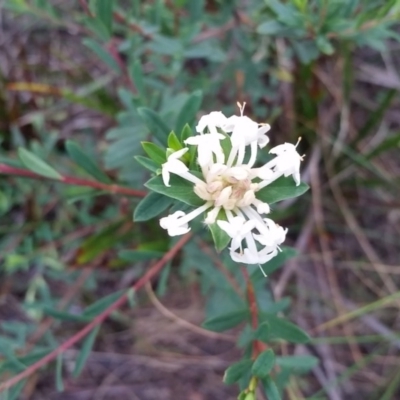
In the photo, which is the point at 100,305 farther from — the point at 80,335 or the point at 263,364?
the point at 263,364

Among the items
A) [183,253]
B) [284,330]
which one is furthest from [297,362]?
[183,253]

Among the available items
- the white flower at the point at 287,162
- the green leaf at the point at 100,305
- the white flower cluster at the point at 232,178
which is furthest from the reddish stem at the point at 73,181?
the white flower at the point at 287,162

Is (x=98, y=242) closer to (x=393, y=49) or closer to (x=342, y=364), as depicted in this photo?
(x=342, y=364)

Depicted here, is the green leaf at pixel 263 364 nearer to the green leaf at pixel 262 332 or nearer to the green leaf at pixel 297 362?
the green leaf at pixel 262 332

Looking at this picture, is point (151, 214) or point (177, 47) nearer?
point (151, 214)

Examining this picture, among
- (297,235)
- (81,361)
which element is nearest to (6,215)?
(81,361)

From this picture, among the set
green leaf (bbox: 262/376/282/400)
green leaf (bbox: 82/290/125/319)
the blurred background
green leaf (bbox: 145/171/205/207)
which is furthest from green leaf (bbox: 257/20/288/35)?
green leaf (bbox: 262/376/282/400)
